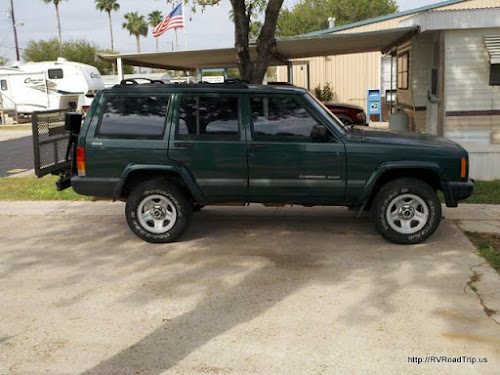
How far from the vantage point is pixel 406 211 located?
6.27 meters

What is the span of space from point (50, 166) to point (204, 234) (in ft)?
7.39

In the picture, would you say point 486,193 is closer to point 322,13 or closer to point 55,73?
point 55,73

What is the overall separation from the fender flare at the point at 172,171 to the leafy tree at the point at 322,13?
186ft

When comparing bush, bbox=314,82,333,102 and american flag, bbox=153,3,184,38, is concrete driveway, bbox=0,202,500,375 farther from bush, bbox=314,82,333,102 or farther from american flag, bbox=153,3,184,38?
bush, bbox=314,82,333,102

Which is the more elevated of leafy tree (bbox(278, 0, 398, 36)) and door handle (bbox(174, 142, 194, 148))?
leafy tree (bbox(278, 0, 398, 36))

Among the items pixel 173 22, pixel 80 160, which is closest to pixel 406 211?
pixel 80 160

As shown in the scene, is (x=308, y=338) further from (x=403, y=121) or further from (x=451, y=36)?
(x=403, y=121)

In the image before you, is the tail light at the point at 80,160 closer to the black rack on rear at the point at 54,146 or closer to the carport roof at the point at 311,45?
the black rack on rear at the point at 54,146

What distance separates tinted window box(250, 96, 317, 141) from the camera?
6.27 metres

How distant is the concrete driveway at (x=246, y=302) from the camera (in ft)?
12.4

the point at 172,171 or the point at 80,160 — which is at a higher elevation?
the point at 80,160

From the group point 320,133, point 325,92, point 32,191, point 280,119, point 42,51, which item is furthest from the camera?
point 42,51

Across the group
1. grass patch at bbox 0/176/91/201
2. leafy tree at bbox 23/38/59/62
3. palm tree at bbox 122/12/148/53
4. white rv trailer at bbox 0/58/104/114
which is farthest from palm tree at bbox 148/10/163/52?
grass patch at bbox 0/176/91/201

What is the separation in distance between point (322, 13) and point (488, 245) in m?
60.4
